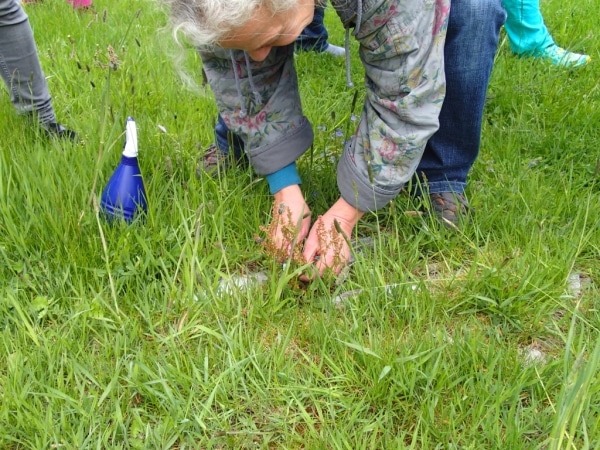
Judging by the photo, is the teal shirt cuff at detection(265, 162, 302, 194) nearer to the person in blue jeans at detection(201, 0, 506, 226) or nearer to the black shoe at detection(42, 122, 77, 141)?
the person in blue jeans at detection(201, 0, 506, 226)

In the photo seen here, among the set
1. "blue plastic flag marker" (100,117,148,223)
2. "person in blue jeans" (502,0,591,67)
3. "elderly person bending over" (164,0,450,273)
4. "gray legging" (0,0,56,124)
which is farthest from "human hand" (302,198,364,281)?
"person in blue jeans" (502,0,591,67)

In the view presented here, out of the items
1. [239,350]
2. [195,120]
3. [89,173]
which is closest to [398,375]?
[239,350]

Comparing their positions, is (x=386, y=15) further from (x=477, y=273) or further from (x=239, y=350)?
(x=239, y=350)

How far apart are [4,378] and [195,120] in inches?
49.0

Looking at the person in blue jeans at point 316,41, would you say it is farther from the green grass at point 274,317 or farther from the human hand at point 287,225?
the human hand at point 287,225

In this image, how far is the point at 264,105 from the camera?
5.36 feet

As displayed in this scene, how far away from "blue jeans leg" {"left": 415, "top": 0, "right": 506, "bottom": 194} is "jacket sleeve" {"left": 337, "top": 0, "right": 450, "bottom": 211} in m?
0.19

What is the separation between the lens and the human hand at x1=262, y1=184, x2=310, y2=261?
1.41m

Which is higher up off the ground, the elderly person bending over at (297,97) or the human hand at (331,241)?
the elderly person bending over at (297,97)

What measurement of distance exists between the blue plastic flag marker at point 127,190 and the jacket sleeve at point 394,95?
569 millimetres

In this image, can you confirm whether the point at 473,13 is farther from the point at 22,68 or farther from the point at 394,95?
the point at 22,68

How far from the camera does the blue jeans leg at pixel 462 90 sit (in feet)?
5.03

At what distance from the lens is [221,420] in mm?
1144

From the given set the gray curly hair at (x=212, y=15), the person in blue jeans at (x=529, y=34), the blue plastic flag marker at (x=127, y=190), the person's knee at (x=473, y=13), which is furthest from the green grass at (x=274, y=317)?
the person in blue jeans at (x=529, y=34)
